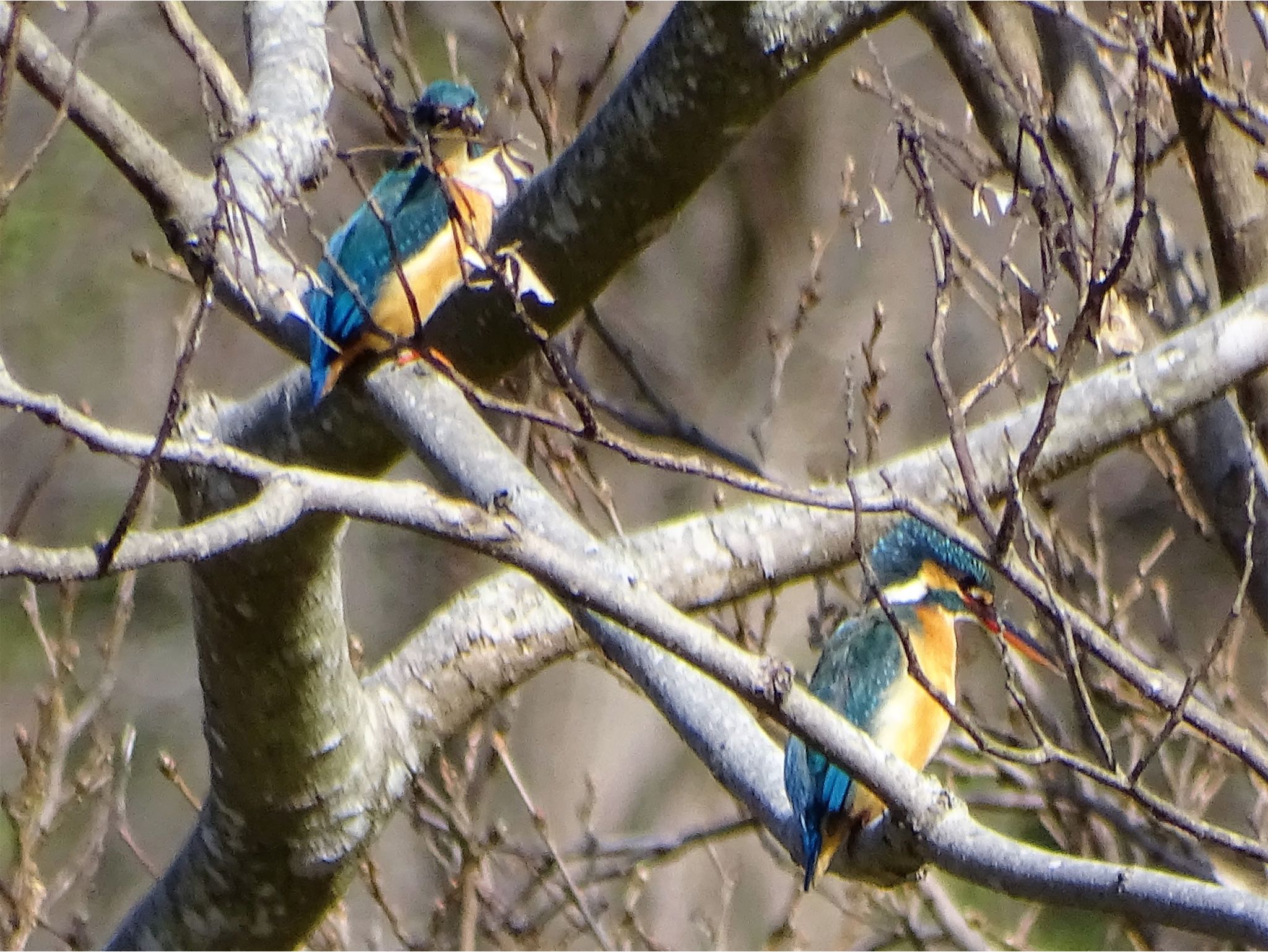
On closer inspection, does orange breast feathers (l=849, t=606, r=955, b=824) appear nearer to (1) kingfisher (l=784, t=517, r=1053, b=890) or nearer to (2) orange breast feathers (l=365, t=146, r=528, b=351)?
(1) kingfisher (l=784, t=517, r=1053, b=890)

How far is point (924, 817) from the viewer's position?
4.47ft

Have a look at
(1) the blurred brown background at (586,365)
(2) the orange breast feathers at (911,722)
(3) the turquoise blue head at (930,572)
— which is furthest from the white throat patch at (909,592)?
(1) the blurred brown background at (586,365)

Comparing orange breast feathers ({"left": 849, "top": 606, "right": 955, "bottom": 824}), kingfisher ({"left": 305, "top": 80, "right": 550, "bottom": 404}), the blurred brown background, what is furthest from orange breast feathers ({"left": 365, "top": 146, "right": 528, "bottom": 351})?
the blurred brown background

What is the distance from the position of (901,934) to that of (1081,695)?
209 cm

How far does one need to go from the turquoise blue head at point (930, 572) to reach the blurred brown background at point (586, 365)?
2206mm

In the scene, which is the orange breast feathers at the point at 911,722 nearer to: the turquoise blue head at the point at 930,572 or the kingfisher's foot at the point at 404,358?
the turquoise blue head at the point at 930,572

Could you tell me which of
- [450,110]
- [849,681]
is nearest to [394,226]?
[450,110]

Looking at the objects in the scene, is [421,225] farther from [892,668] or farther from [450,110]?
[892,668]

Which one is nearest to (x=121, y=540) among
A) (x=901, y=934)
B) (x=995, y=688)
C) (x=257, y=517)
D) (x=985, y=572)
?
(x=257, y=517)

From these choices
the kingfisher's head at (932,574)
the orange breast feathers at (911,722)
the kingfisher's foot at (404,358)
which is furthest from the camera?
the kingfisher's head at (932,574)

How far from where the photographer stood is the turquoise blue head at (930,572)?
254cm

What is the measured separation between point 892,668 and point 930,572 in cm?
30

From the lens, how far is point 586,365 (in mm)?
5457

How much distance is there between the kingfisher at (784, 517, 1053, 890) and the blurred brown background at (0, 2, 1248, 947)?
2.23 metres
